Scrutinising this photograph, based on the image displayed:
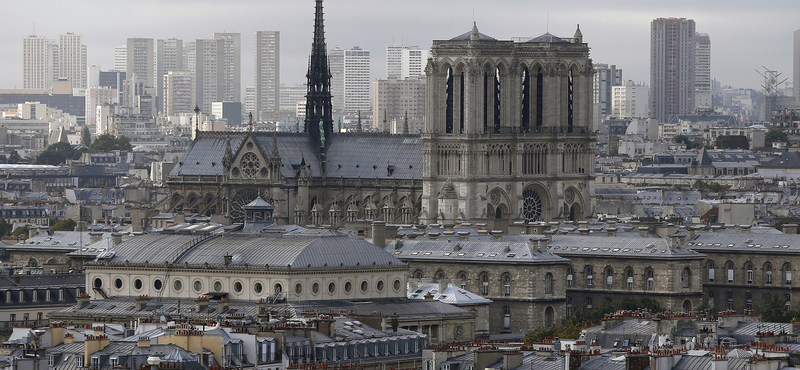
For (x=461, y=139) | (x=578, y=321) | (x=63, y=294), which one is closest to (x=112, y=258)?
(x=63, y=294)

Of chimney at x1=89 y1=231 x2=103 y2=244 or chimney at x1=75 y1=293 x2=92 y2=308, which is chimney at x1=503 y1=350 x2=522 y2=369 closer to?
chimney at x1=75 y1=293 x2=92 y2=308

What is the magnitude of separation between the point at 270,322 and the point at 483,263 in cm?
5143

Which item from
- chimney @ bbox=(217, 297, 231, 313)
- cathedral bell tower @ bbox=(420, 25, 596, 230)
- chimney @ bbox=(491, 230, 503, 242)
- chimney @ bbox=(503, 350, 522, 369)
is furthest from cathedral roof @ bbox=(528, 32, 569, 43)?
chimney @ bbox=(503, 350, 522, 369)

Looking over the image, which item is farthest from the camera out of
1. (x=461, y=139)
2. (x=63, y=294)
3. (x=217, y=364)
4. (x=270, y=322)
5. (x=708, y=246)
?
(x=461, y=139)

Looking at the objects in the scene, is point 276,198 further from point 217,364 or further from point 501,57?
point 217,364

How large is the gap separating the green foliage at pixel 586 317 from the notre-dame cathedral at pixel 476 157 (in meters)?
36.1

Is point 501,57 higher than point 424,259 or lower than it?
higher

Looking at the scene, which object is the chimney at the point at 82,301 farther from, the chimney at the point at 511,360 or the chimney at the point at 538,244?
the chimney at the point at 511,360

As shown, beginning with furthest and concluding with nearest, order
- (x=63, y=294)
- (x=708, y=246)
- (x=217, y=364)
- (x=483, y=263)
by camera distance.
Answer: (x=708, y=246), (x=483, y=263), (x=63, y=294), (x=217, y=364)

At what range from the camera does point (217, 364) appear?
87.6 meters

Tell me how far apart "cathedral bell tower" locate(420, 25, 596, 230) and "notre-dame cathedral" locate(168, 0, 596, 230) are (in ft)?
0.22

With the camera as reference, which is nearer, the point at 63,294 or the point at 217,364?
the point at 217,364

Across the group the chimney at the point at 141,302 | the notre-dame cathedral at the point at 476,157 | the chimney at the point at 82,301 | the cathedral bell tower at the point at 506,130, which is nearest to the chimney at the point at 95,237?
the notre-dame cathedral at the point at 476,157

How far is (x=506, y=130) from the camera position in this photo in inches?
7539
